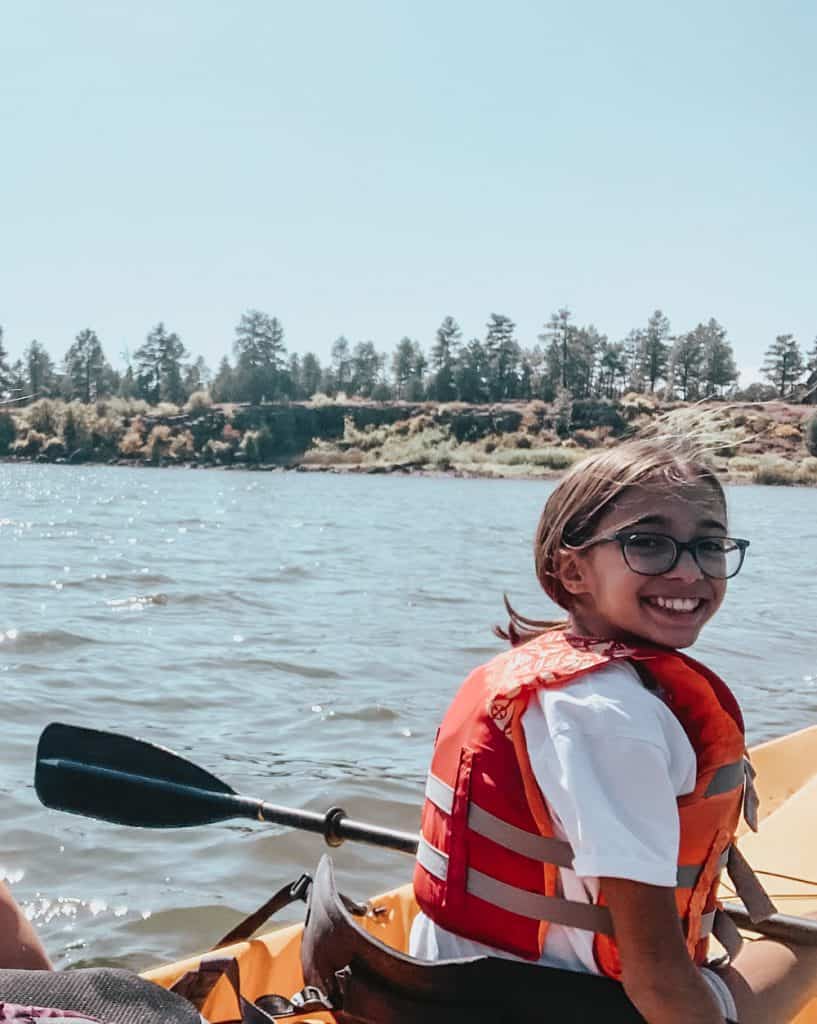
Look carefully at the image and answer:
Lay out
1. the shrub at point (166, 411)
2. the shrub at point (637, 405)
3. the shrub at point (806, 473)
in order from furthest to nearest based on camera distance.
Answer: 1. the shrub at point (166, 411)
2. the shrub at point (637, 405)
3. the shrub at point (806, 473)

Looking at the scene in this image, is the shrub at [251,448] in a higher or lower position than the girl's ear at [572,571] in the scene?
lower

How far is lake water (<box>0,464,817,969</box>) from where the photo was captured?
3.82m

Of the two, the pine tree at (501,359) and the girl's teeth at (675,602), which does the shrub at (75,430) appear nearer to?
the pine tree at (501,359)

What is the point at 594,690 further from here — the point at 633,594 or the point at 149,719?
the point at 149,719

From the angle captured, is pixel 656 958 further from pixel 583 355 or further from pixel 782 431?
pixel 583 355

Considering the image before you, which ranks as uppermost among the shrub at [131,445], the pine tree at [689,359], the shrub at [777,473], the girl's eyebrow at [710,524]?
the pine tree at [689,359]

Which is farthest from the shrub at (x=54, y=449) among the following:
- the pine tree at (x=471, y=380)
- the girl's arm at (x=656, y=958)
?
the girl's arm at (x=656, y=958)

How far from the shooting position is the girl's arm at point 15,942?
1640mm

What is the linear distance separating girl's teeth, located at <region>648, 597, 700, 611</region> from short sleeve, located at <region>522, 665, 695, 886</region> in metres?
0.22

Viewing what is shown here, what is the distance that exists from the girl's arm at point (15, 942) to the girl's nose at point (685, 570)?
42.9 inches

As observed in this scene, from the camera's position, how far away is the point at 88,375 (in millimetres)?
87438

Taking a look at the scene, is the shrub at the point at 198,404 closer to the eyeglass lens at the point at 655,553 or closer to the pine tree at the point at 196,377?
the pine tree at the point at 196,377

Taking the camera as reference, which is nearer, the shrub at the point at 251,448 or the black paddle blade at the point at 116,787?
the black paddle blade at the point at 116,787

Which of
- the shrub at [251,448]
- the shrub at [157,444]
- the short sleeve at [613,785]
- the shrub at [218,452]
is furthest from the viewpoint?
the shrub at [218,452]
